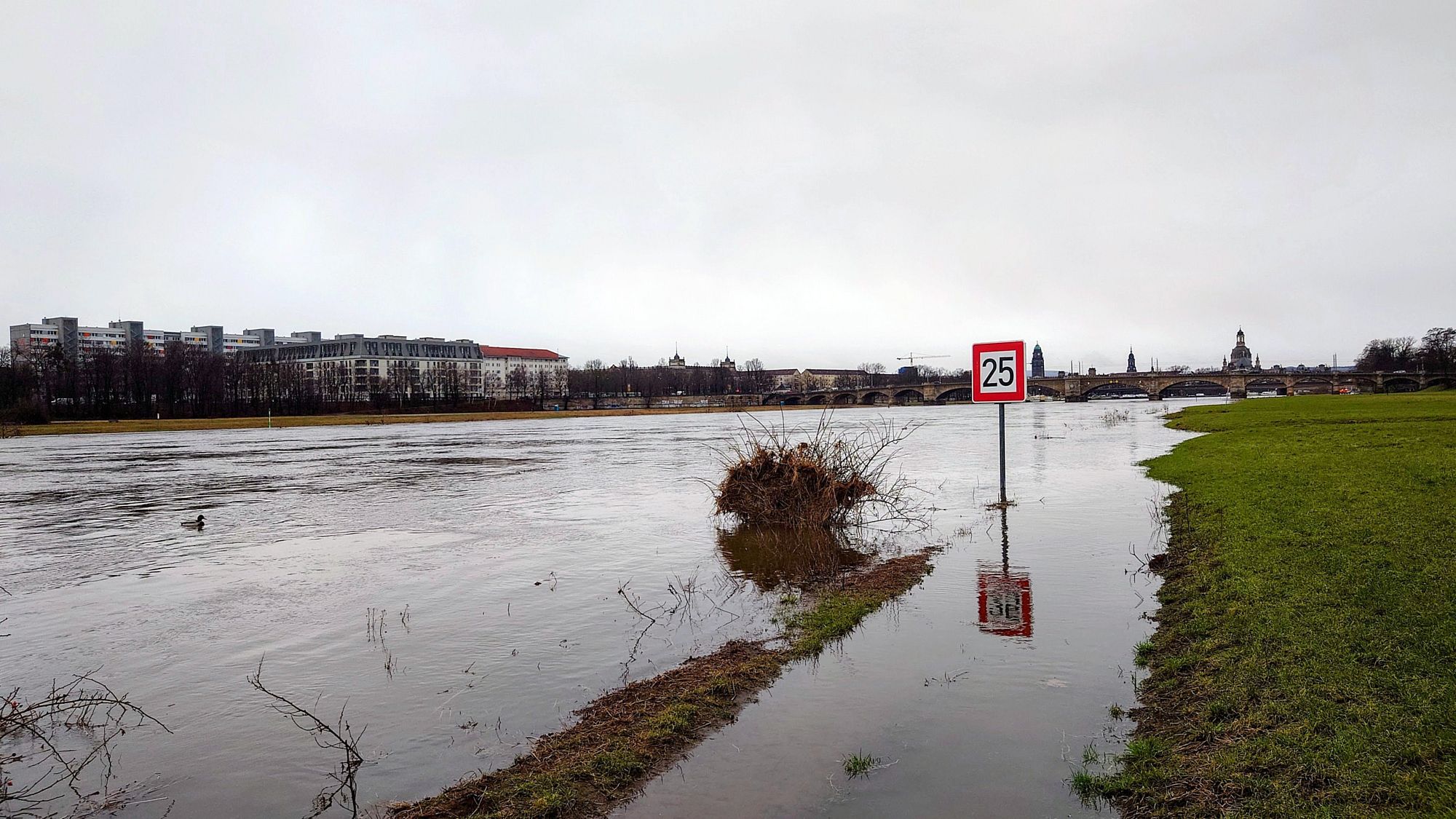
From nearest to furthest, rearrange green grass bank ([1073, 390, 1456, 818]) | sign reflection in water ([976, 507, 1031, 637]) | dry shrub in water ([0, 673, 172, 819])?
green grass bank ([1073, 390, 1456, 818]) < dry shrub in water ([0, 673, 172, 819]) < sign reflection in water ([976, 507, 1031, 637])

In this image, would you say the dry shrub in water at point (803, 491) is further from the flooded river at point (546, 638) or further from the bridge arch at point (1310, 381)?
the bridge arch at point (1310, 381)

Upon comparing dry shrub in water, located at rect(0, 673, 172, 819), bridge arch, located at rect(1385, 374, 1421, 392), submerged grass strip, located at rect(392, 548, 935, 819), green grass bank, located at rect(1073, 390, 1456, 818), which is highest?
bridge arch, located at rect(1385, 374, 1421, 392)

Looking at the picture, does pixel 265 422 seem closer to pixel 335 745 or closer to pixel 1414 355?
pixel 335 745

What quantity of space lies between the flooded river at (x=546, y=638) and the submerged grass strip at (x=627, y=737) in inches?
8.4

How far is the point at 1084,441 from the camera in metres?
39.5

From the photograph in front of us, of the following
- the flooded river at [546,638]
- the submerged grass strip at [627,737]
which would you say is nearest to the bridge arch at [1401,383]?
the flooded river at [546,638]

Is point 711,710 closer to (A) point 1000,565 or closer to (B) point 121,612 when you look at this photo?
(A) point 1000,565

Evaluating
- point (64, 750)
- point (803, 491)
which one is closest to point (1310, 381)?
point (803, 491)

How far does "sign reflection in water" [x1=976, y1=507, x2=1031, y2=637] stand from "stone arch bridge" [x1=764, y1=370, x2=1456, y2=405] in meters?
127

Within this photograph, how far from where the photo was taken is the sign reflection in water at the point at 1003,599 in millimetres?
8513

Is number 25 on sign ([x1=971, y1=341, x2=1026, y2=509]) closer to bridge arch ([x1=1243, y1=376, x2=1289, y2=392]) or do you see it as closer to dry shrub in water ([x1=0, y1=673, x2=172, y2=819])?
dry shrub in water ([x1=0, y1=673, x2=172, y2=819])

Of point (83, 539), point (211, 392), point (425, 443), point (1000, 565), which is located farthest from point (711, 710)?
point (211, 392)

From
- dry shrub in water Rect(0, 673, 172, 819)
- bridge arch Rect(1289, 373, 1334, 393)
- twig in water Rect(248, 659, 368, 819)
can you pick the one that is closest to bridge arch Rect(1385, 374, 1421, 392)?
bridge arch Rect(1289, 373, 1334, 393)

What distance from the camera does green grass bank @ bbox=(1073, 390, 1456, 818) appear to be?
177 inches
